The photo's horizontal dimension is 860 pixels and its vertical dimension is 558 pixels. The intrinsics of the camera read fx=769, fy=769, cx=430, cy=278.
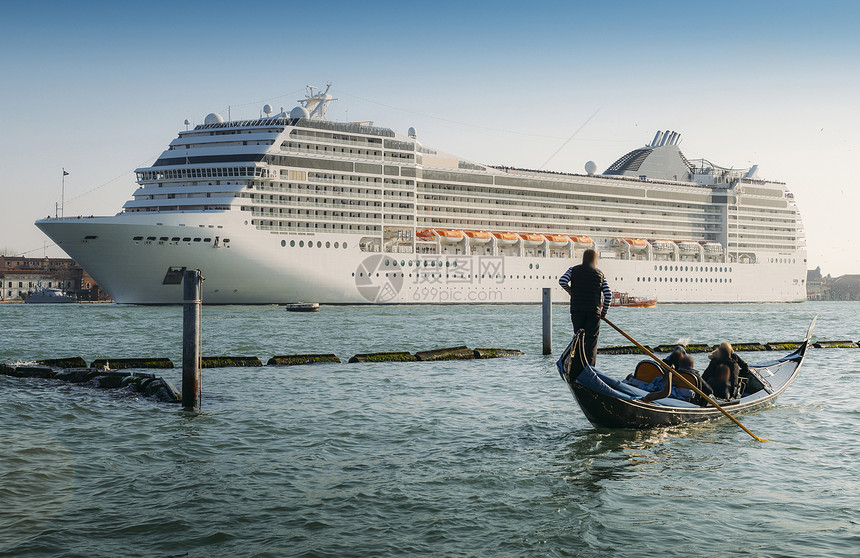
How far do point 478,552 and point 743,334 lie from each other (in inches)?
1290

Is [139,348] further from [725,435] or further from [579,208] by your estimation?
[579,208]

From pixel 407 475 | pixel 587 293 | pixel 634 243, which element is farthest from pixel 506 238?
pixel 407 475

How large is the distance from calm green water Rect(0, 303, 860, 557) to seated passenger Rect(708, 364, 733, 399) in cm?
59

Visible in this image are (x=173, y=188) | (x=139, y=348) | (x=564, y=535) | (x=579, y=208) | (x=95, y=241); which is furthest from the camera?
(x=579, y=208)

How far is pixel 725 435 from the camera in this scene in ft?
40.3

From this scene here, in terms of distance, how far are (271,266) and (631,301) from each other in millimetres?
35397

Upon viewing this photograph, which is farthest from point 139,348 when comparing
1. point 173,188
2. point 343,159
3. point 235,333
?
point 343,159

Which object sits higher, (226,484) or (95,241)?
(95,241)

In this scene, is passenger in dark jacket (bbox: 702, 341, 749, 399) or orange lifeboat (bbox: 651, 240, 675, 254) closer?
passenger in dark jacket (bbox: 702, 341, 749, 399)

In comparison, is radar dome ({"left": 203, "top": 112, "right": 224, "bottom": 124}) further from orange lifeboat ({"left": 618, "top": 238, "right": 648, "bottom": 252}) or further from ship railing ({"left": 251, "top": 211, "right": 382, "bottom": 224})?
orange lifeboat ({"left": 618, "top": 238, "right": 648, "bottom": 252})

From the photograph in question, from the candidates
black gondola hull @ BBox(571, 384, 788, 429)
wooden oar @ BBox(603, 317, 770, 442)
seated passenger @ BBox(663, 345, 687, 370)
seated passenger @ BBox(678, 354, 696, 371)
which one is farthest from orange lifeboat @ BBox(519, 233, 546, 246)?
black gondola hull @ BBox(571, 384, 788, 429)

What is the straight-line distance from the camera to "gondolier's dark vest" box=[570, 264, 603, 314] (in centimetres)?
1247

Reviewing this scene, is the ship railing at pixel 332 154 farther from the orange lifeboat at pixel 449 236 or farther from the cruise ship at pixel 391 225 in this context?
the orange lifeboat at pixel 449 236

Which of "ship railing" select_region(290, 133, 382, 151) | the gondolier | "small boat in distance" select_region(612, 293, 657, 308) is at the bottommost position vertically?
"small boat in distance" select_region(612, 293, 657, 308)
